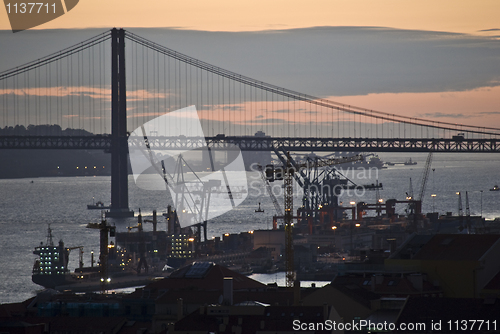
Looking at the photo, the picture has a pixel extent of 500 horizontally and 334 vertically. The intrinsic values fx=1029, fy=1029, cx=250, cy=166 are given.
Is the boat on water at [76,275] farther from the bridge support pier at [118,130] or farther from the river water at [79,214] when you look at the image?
the bridge support pier at [118,130]

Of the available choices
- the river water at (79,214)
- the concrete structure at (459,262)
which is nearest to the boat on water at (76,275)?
the river water at (79,214)

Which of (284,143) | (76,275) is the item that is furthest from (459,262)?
(284,143)

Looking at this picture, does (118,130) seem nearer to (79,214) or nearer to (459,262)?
(79,214)

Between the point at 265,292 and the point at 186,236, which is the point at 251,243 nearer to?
the point at 186,236

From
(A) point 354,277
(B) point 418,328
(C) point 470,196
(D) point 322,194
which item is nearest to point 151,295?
(A) point 354,277

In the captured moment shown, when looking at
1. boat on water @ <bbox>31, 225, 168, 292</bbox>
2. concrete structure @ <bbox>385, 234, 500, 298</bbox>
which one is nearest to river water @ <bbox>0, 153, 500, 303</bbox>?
boat on water @ <bbox>31, 225, 168, 292</bbox>

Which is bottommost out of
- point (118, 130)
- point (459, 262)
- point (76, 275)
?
point (76, 275)
